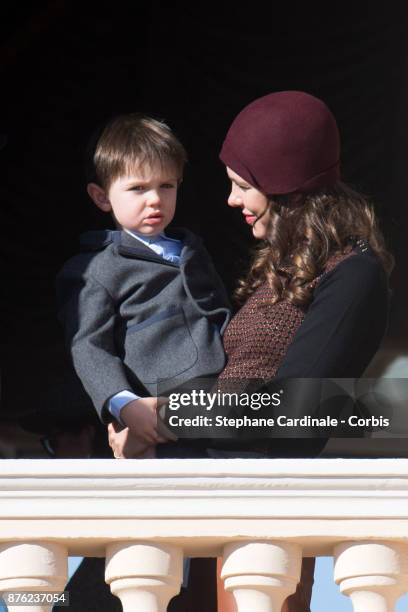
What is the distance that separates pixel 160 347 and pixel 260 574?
73 centimetres

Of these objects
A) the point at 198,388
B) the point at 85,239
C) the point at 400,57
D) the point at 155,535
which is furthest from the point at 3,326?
the point at 155,535

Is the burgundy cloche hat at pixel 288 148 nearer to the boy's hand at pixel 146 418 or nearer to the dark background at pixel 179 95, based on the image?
the boy's hand at pixel 146 418

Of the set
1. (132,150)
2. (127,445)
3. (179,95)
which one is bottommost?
(127,445)

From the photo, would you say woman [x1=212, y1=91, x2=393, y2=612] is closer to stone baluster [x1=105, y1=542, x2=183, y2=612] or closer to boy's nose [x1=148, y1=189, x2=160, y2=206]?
boy's nose [x1=148, y1=189, x2=160, y2=206]

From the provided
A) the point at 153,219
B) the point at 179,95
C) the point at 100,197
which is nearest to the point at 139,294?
the point at 153,219

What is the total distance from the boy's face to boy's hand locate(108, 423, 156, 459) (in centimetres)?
36

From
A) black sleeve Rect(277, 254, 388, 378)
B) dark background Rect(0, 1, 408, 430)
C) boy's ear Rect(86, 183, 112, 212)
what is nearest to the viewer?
black sleeve Rect(277, 254, 388, 378)

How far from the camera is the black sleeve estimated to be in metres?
2.31

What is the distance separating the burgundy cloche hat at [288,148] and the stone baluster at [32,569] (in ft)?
2.86

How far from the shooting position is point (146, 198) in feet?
8.56

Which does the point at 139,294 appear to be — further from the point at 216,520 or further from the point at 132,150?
the point at 216,520

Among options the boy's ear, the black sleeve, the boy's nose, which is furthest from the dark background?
the black sleeve

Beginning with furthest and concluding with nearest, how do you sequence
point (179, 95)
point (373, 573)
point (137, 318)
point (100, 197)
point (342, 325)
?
point (179, 95)
point (100, 197)
point (137, 318)
point (342, 325)
point (373, 573)

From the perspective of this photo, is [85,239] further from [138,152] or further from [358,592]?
[358,592]
